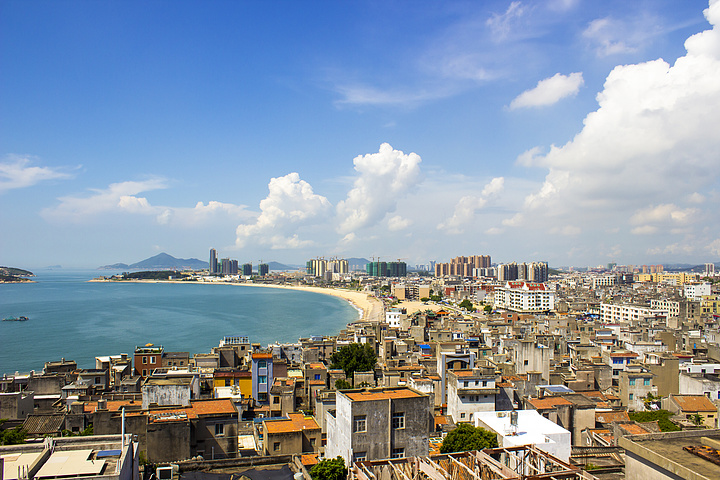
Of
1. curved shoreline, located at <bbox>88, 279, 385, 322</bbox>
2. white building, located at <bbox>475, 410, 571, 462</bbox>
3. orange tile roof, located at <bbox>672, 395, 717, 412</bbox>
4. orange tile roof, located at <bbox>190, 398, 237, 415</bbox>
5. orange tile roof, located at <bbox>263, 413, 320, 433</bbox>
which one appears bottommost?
curved shoreline, located at <bbox>88, 279, 385, 322</bbox>

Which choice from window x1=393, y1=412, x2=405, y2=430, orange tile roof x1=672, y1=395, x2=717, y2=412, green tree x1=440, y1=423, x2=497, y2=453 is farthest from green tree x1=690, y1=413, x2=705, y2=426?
window x1=393, y1=412, x2=405, y2=430

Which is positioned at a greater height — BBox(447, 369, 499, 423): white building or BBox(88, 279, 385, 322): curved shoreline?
BBox(447, 369, 499, 423): white building

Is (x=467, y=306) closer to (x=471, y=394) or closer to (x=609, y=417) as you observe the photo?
(x=609, y=417)

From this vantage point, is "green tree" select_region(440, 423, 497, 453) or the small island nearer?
"green tree" select_region(440, 423, 497, 453)

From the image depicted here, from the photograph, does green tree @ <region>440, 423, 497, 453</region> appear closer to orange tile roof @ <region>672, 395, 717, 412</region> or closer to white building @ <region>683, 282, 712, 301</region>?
orange tile roof @ <region>672, 395, 717, 412</region>

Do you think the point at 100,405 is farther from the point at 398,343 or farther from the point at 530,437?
the point at 398,343

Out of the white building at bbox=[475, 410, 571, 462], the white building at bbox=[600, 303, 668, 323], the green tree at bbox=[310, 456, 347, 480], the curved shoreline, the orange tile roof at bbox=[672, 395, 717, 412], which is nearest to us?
the green tree at bbox=[310, 456, 347, 480]
